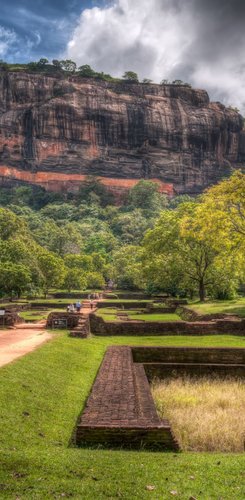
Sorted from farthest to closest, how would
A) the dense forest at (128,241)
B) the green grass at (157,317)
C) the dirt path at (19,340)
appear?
the green grass at (157,317), the dense forest at (128,241), the dirt path at (19,340)

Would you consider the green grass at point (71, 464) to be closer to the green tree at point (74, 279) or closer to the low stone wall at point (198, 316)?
the low stone wall at point (198, 316)

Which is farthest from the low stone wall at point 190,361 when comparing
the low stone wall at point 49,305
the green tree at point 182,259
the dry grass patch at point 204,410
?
the low stone wall at point 49,305

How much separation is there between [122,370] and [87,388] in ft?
4.16

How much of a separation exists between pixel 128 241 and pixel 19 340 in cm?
7037

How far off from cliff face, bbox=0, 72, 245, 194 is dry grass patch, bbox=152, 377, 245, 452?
107 m

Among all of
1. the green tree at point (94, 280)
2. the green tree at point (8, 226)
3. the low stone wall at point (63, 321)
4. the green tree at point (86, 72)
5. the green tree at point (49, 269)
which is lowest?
the low stone wall at point (63, 321)

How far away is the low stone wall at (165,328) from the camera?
67.2ft

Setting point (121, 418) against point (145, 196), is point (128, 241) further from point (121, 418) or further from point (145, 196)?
point (121, 418)

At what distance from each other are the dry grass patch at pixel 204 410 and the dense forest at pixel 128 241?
11.9 meters

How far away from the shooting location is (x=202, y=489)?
207 inches

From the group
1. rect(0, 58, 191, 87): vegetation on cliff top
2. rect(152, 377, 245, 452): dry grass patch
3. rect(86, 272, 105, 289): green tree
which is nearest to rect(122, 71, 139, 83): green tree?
rect(0, 58, 191, 87): vegetation on cliff top

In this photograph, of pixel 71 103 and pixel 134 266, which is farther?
pixel 71 103

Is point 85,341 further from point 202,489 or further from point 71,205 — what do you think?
point 71,205

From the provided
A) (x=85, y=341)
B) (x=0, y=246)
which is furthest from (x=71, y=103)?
(x=85, y=341)
